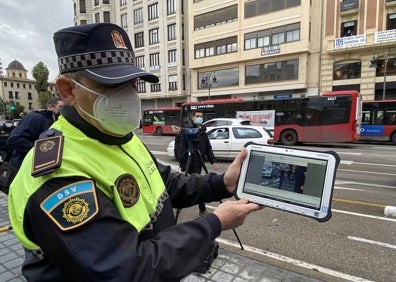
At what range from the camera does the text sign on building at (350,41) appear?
947 inches

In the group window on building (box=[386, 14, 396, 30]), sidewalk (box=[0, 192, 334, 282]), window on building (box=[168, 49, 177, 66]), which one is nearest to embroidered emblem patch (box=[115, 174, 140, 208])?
sidewalk (box=[0, 192, 334, 282])

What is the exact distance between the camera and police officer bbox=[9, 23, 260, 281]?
0.89m

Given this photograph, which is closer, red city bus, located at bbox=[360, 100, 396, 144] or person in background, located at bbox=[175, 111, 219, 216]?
person in background, located at bbox=[175, 111, 219, 216]

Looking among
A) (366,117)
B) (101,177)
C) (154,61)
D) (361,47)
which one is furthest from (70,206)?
(154,61)

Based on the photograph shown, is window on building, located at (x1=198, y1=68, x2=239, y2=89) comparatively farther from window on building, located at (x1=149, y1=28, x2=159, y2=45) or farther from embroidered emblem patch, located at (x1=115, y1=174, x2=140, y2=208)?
embroidered emblem patch, located at (x1=115, y1=174, x2=140, y2=208)

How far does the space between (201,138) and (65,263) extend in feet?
17.0

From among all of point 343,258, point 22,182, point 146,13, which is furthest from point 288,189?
point 146,13

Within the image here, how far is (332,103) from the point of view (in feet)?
52.3

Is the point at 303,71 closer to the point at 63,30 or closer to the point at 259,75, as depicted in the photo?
the point at 259,75

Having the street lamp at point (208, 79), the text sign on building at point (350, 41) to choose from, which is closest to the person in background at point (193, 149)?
the text sign on building at point (350, 41)

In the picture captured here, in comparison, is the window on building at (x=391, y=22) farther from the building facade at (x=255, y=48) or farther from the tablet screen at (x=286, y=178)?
the tablet screen at (x=286, y=178)

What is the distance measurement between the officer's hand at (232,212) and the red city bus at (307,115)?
16235 millimetres

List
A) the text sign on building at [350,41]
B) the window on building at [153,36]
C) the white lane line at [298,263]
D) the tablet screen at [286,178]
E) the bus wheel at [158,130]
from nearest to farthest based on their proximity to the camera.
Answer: the tablet screen at [286,178] < the white lane line at [298,263] < the text sign on building at [350,41] < the bus wheel at [158,130] < the window on building at [153,36]

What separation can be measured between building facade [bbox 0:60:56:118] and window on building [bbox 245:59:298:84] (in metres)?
81.3
